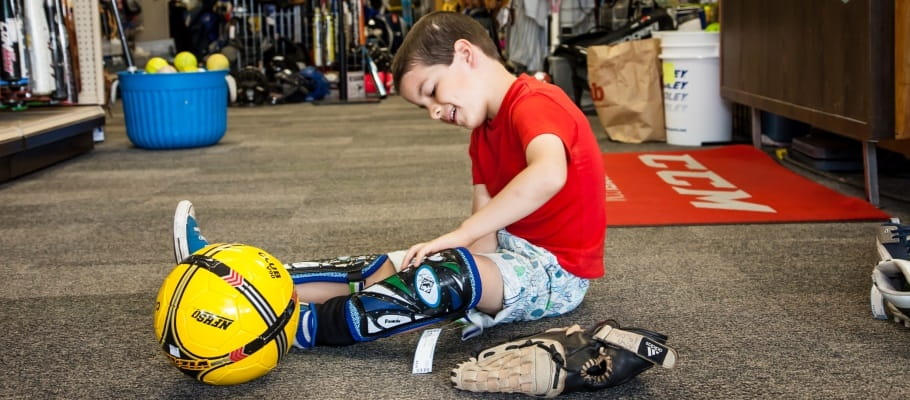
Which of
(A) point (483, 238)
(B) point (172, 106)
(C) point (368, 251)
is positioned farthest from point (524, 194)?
(B) point (172, 106)

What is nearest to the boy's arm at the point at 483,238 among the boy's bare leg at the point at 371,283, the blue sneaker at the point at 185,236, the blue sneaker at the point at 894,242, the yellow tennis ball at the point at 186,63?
the boy's bare leg at the point at 371,283

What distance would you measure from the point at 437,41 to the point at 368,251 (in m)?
0.82

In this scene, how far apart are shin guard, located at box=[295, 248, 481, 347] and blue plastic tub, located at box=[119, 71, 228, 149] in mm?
2943

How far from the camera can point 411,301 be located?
1432mm

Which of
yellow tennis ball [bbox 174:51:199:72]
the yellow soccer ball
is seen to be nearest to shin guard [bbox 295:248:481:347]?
the yellow soccer ball

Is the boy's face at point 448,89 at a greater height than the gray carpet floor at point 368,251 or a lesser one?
greater

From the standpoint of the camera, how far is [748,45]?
11.4 feet

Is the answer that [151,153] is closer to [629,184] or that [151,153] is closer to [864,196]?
[629,184]

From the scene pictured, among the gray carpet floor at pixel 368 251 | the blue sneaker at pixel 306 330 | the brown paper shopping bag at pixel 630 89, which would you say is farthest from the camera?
the brown paper shopping bag at pixel 630 89

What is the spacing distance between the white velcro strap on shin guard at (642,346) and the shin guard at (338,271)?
52cm

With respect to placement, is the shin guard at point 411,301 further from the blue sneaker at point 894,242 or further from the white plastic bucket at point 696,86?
the white plastic bucket at point 696,86

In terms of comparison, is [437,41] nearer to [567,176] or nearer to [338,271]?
[567,176]

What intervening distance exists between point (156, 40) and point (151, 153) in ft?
14.6

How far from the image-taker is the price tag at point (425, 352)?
1.42 meters
